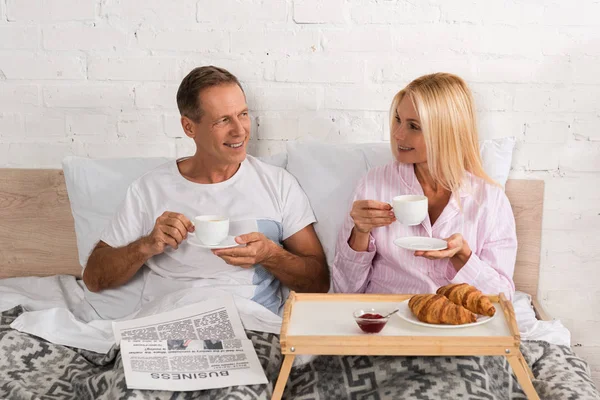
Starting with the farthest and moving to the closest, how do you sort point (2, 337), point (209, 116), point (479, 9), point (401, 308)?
point (479, 9), point (209, 116), point (2, 337), point (401, 308)

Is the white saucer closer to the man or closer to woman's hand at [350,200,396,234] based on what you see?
the man

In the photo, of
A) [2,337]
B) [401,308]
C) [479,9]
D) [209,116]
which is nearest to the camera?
[401,308]

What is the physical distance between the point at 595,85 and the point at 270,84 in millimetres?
948

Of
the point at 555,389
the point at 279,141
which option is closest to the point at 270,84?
the point at 279,141

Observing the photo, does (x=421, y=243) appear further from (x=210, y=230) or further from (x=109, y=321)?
(x=109, y=321)

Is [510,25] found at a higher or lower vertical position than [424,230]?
higher

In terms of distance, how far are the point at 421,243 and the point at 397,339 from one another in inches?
12.8

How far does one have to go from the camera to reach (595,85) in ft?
7.62

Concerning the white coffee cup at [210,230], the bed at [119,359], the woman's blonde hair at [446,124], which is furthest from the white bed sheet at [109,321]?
the woman's blonde hair at [446,124]

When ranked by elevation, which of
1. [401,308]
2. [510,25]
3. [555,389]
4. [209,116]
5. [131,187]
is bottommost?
[555,389]

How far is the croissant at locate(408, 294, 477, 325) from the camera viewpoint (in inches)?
62.8

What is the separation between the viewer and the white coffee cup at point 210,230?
6.04 ft

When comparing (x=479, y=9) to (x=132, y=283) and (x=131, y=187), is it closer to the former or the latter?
(x=131, y=187)

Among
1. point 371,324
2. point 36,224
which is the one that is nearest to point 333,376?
point 371,324
